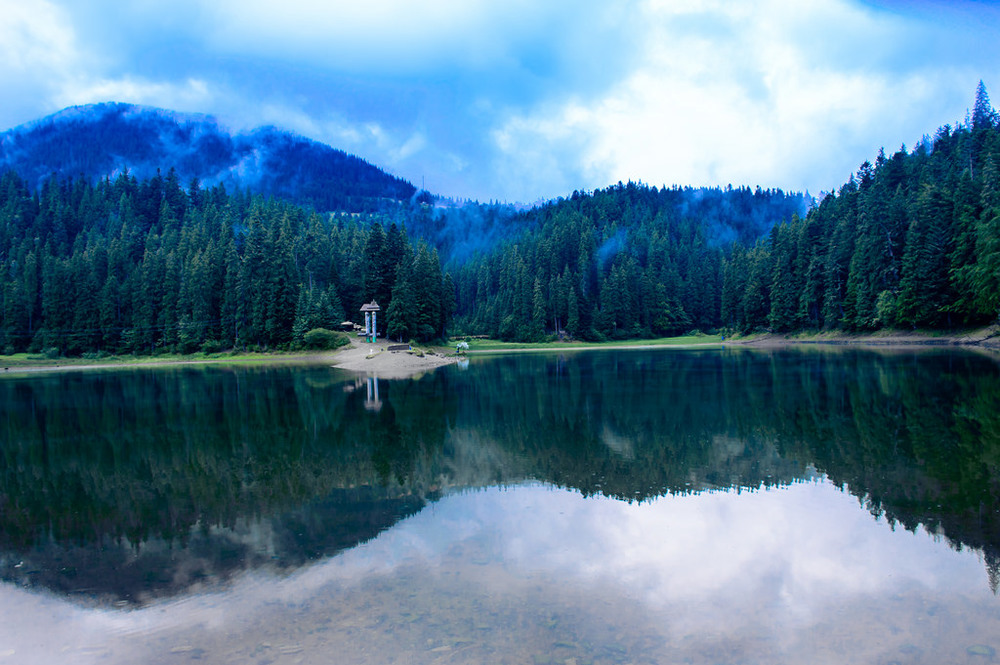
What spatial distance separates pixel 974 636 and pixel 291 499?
11.6m

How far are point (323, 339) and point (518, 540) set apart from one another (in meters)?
68.1

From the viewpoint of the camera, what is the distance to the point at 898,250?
71938 mm

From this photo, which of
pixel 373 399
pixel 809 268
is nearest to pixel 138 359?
pixel 373 399

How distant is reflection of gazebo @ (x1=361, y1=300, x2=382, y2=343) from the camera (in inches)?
2889

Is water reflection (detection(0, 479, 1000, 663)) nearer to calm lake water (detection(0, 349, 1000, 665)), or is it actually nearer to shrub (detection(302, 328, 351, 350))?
calm lake water (detection(0, 349, 1000, 665))

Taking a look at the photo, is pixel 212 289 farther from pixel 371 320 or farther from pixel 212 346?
pixel 371 320

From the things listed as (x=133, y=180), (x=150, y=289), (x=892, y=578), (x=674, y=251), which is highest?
(x=133, y=180)

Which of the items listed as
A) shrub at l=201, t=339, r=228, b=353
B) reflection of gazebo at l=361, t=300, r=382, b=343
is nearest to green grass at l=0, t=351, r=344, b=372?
shrub at l=201, t=339, r=228, b=353

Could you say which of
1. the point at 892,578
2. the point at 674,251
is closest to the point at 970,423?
the point at 892,578

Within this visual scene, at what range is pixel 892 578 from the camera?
27.4 ft

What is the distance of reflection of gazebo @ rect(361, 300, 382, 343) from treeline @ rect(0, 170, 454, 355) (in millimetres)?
2063

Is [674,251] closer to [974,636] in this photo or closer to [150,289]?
[150,289]

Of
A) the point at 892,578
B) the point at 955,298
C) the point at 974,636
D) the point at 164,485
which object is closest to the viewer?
the point at 974,636

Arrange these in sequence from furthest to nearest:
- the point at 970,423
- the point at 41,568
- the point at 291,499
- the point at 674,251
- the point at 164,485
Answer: the point at 674,251 → the point at 970,423 → the point at 164,485 → the point at 291,499 → the point at 41,568
